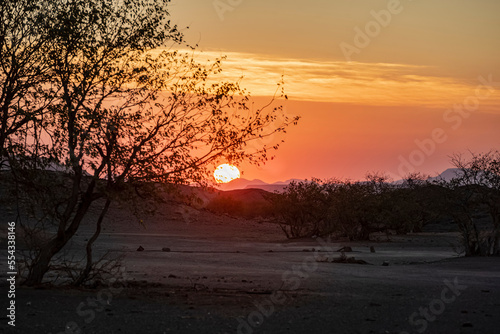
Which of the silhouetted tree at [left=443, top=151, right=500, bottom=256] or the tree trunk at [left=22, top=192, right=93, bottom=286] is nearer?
the tree trunk at [left=22, top=192, right=93, bottom=286]

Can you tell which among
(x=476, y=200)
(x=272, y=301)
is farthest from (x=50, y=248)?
(x=476, y=200)

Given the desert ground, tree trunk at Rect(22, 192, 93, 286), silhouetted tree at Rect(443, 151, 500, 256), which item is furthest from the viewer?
silhouetted tree at Rect(443, 151, 500, 256)

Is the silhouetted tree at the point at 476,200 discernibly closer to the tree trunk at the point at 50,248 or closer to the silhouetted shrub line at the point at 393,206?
the silhouetted shrub line at the point at 393,206

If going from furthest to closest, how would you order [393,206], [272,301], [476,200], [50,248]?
[393,206], [476,200], [50,248], [272,301]

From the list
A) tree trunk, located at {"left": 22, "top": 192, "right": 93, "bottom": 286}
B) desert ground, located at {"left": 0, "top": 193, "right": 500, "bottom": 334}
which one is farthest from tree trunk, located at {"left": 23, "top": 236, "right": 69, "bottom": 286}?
desert ground, located at {"left": 0, "top": 193, "right": 500, "bottom": 334}

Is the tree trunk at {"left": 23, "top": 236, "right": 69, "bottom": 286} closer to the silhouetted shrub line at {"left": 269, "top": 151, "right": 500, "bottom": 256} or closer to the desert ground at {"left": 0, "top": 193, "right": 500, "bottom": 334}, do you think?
the desert ground at {"left": 0, "top": 193, "right": 500, "bottom": 334}

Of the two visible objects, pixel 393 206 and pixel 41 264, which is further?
pixel 393 206

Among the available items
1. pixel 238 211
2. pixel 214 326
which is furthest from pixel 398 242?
pixel 238 211

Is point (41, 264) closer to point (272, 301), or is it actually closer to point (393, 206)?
point (272, 301)

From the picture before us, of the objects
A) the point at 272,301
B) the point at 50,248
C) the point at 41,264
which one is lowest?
the point at 272,301

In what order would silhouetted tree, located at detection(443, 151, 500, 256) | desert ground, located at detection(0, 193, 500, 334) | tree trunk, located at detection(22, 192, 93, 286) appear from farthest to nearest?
silhouetted tree, located at detection(443, 151, 500, 256) < tree trunk, located at detection(22, 192, 93, 286) < desert ground, located at detection(0, 193, 500, 334)

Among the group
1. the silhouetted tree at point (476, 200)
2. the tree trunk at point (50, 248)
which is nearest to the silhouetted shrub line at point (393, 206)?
the silhouetted tree at point (476, 200)

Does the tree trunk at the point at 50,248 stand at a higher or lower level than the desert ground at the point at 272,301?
higher

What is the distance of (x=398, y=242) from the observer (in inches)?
2186
